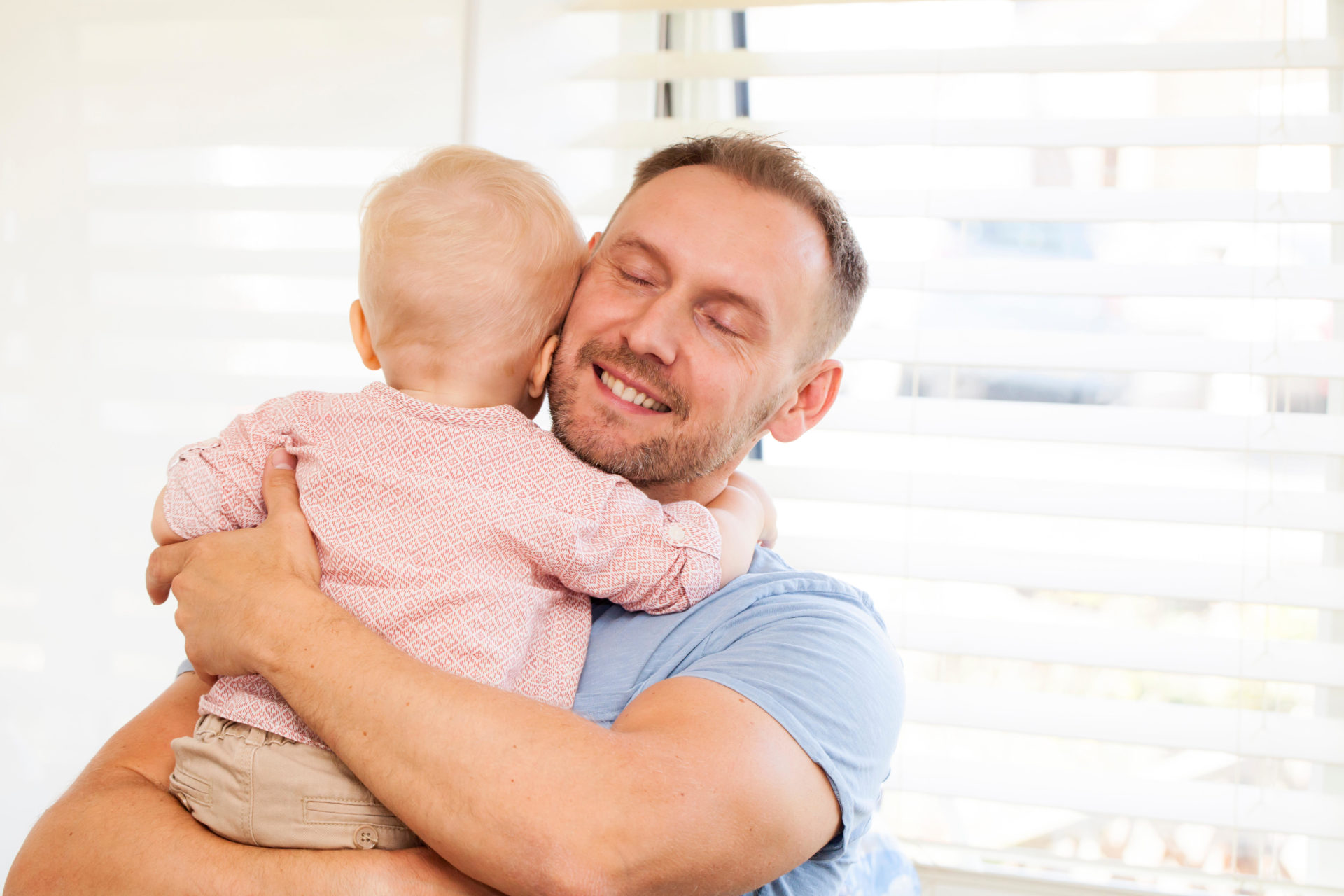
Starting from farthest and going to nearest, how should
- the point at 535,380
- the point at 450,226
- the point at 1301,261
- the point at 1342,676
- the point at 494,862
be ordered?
the point at 1301,261 → the point at 1342,676 → the point at 535,380 → the point at 450,226 → the point at 494,862

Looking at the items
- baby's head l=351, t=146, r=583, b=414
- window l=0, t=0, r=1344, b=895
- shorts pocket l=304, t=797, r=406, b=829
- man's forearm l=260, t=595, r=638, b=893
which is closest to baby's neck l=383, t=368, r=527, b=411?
baby's head l=351, t=146, r=583, b=414

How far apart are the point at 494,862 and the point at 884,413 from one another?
129 cm

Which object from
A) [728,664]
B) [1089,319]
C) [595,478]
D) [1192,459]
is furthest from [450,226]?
[1192,459]

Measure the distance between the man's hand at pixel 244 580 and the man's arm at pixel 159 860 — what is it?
6.1 inches

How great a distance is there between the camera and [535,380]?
1.25m

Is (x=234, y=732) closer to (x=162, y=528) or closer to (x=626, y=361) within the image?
(x=162, y=528)

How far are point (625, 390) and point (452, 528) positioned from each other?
379 mm

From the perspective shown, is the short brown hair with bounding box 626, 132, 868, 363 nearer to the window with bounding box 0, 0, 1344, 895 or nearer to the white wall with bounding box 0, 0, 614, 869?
the window with bounding box 0, 0, 1344, 895

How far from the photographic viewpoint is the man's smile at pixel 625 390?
1.32 metres

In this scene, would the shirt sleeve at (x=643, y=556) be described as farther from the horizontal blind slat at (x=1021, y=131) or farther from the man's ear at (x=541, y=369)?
the horizontal blind slat at (x=1021, y=131)

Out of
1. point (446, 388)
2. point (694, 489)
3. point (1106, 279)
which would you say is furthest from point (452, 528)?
point (1106, 279)

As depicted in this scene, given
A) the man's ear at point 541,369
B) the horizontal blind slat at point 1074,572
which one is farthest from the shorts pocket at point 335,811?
the horizontal blind slat at point 1074,572

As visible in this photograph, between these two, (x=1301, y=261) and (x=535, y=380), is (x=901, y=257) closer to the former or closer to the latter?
(x=1301, y=261)

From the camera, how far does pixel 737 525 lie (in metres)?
1.27
